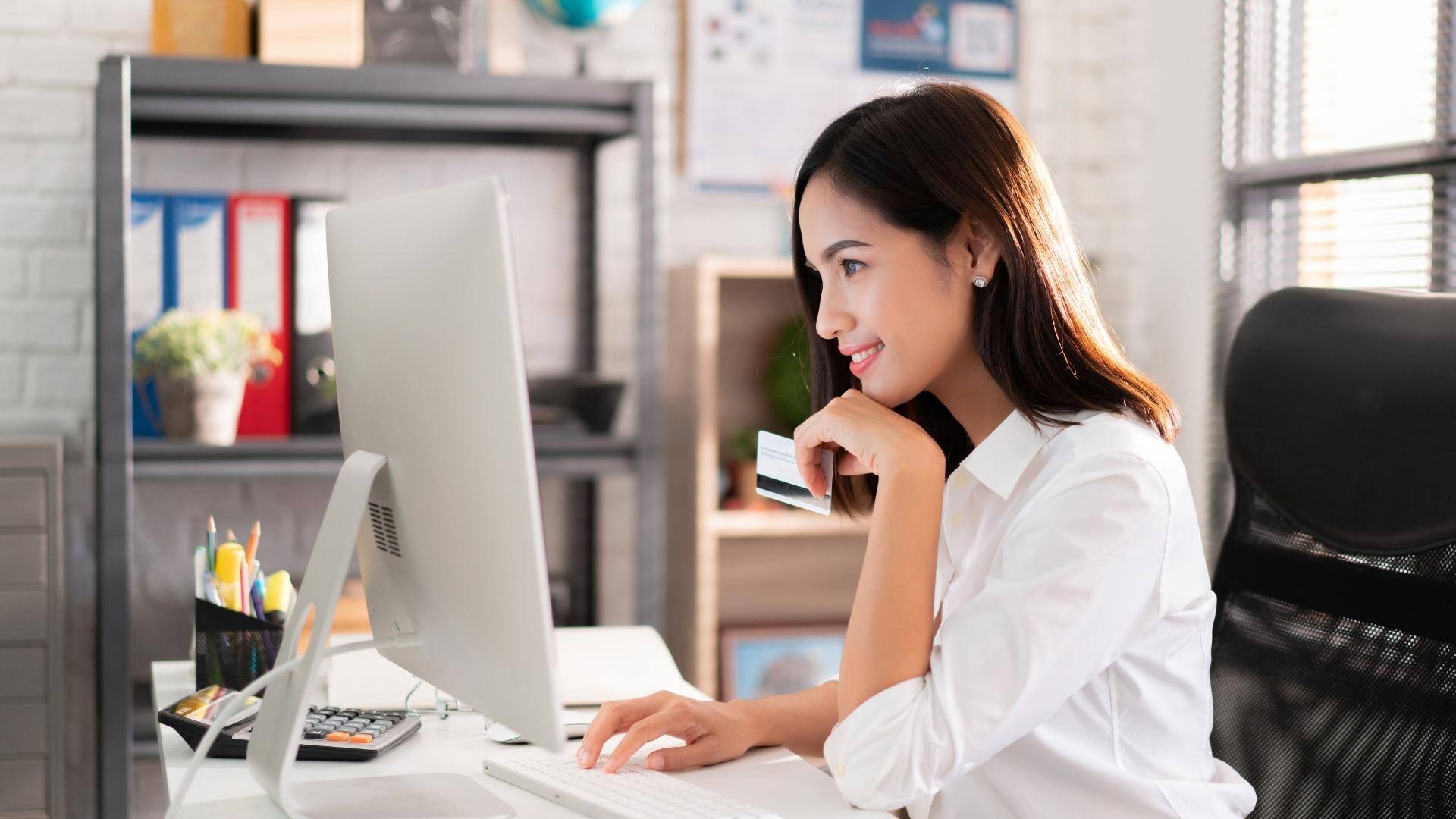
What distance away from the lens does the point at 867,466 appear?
115 cm

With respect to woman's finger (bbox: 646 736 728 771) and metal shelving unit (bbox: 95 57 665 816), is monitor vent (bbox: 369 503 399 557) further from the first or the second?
metal shelving unit (bbox: 95 57 665 816)

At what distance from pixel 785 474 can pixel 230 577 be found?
573 millimetres

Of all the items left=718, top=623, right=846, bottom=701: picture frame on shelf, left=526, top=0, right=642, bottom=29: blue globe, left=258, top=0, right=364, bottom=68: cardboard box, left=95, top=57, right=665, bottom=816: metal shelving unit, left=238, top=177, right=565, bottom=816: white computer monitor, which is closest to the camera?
left=238, top=177, right=565, bottom=816: white computer monitor

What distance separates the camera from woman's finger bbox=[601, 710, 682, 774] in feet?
3.58

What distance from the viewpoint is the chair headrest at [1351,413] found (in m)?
1.12

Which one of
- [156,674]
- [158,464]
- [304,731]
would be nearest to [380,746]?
[304,731]

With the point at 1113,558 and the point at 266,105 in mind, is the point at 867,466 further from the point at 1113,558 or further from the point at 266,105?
the point at 266,105

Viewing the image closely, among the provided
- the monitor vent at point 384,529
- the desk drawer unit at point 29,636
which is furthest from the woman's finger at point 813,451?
the desk drawer unit at point 29,636

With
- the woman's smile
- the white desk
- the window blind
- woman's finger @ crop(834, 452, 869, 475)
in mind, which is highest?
the window blind

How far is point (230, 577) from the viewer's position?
1368mm

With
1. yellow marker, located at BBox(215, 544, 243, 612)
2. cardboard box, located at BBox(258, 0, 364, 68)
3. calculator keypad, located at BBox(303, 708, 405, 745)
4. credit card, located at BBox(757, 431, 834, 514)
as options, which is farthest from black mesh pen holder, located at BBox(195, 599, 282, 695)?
cardboard box, located at BBox(258, 0, 364, 68)

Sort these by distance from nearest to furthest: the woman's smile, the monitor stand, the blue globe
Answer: the monitor stand, the woman's smile, the blue globe

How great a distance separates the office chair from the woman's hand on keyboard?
0.50 metres

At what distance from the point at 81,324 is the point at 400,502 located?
69.2 inches
